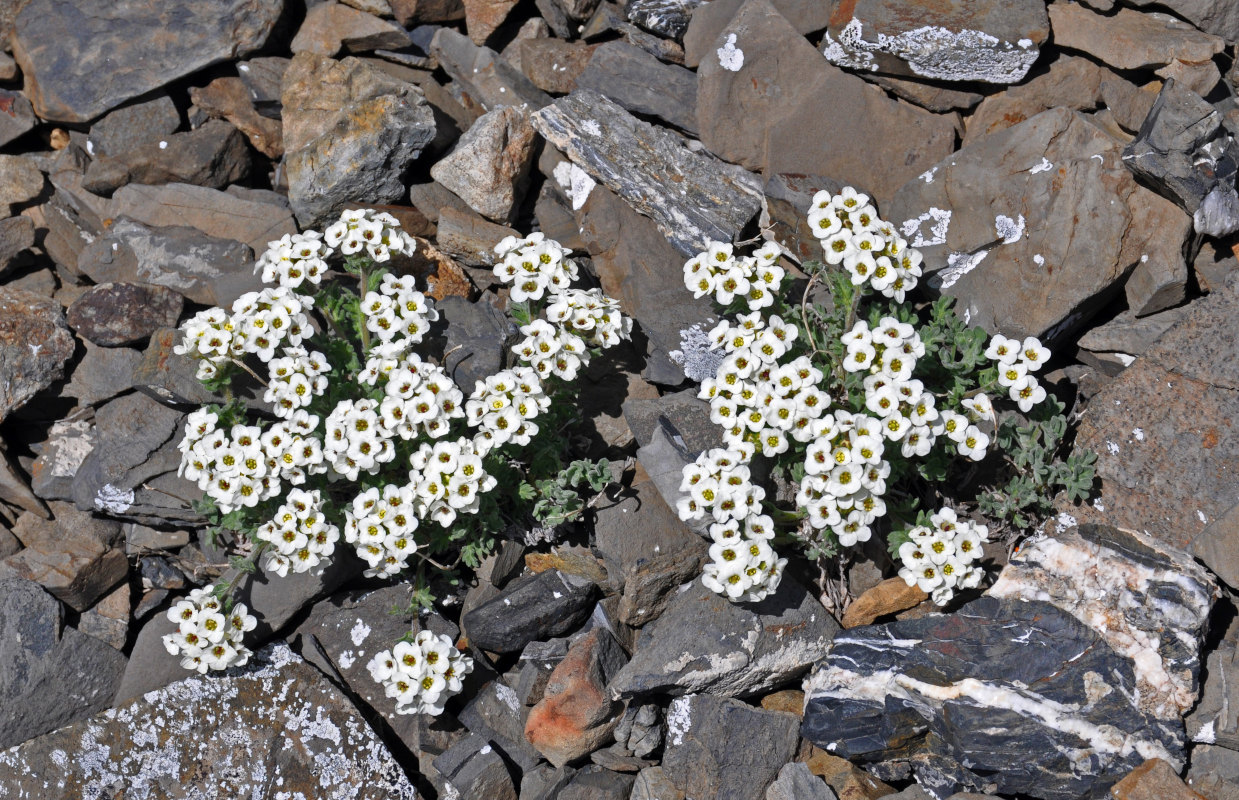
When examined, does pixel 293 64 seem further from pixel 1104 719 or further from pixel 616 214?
pixel 1104 719

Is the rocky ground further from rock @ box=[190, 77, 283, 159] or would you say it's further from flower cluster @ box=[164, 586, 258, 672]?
flower cluster @ box=[164, 586, 258, 672]

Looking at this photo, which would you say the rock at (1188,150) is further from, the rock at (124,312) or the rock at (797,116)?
the rock at (124,312)

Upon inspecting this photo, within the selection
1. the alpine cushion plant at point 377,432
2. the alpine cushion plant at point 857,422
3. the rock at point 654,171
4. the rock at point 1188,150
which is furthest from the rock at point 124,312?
the rock at point 1188,150

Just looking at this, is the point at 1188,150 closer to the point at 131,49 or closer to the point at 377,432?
the point at 377,432

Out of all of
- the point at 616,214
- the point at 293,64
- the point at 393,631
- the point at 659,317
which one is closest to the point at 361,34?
the point at 293,64

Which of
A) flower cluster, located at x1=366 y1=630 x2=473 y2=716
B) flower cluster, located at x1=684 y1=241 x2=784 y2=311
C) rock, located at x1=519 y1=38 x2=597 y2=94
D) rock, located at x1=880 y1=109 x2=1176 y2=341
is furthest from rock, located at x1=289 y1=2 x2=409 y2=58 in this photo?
flower cluster, located at x1=366 y1=630 x2=473 y2=716

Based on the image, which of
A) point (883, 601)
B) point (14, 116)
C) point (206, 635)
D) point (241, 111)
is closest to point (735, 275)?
point (883, 601)
